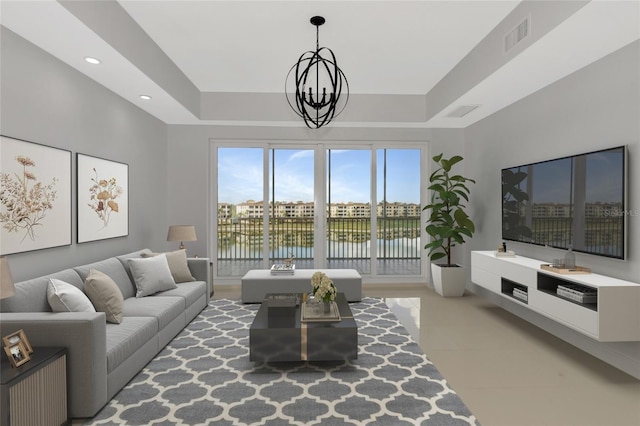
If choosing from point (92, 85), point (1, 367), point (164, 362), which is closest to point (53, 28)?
point (92, 85)

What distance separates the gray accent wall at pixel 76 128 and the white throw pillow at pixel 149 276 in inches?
18.1

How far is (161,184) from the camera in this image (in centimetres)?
550

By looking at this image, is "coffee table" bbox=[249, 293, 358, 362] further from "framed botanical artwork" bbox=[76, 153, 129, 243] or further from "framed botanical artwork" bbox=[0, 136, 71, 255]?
"framed botanical artwork" bbox=[76, 153, 129, 243]

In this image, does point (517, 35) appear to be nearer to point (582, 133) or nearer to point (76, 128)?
point (582, 133)

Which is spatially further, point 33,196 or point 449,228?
point 449,228

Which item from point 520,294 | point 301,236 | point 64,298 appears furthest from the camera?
point 301,236

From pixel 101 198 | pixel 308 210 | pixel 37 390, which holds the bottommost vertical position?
pixel 37 390

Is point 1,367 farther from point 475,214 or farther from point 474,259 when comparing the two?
point 475,214

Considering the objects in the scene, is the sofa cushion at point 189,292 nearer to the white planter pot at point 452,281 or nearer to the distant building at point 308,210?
the distant building at point 308,210

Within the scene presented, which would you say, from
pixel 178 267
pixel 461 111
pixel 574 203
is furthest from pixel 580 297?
pixel 178 267

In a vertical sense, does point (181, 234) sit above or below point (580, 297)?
above

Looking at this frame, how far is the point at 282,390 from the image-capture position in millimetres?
2596

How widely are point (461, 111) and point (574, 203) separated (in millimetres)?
2106

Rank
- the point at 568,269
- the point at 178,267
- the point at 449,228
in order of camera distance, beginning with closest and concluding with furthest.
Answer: the point at 568,269 < the point at 178,267 < the point at 449,228
